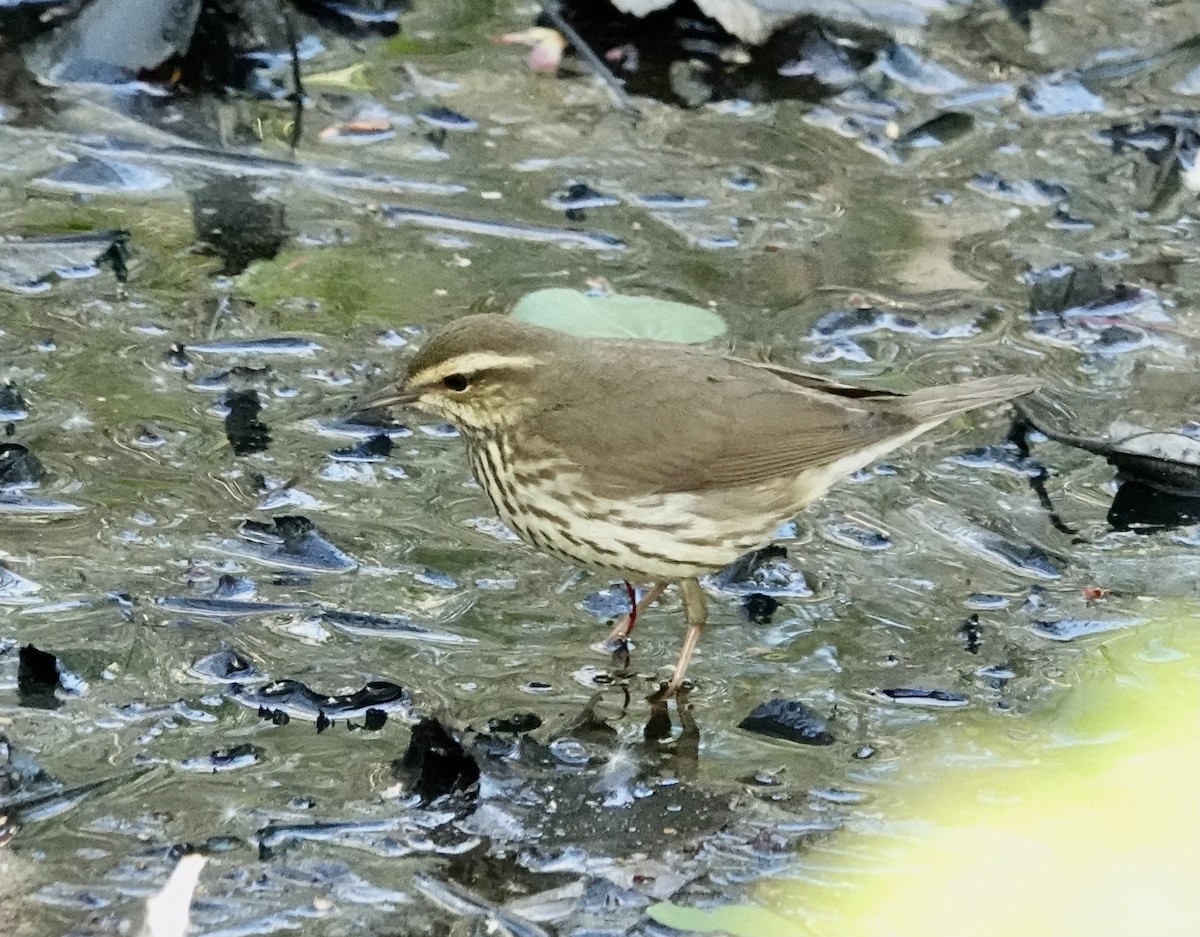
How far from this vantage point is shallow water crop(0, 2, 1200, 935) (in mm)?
4191

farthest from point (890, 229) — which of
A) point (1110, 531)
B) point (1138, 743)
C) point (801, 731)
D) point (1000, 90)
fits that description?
point (1138, 743)

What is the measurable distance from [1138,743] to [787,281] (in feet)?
13.7

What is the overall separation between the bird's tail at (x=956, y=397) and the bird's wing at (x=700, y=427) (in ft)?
0.19

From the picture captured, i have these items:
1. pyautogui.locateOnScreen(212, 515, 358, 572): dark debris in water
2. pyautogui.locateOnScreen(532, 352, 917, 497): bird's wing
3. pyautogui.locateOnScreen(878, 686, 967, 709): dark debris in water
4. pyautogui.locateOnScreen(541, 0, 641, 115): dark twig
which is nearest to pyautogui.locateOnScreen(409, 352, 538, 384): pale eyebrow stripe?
pyautogui.locateOnScreen(532, 352, 917, 497): bird's wing

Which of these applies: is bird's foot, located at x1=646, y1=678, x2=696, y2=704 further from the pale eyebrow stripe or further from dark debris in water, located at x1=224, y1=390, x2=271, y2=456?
dark debris in water, located at x1=224, y1=390, x2=271, y2=456

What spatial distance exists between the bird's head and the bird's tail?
1.02 metres

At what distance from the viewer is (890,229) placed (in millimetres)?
7309

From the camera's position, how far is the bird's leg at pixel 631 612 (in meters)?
5.09

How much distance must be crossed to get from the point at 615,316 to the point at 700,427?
1.28 metres

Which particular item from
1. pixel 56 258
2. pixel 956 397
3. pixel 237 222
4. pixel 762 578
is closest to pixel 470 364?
pixel 762 578

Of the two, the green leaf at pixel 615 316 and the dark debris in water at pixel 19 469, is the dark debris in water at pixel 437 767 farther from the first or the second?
the green leaf at pixel 615 316

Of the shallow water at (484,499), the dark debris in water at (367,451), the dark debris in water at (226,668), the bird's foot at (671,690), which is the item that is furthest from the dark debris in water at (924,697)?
the dark debris in water at (367,451)

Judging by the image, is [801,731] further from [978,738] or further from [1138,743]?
[1138,743]

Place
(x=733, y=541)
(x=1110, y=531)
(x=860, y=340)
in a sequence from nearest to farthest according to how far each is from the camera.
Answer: (x=733, y=541) → (x=1110, y=531) → (x=860, y=340)
